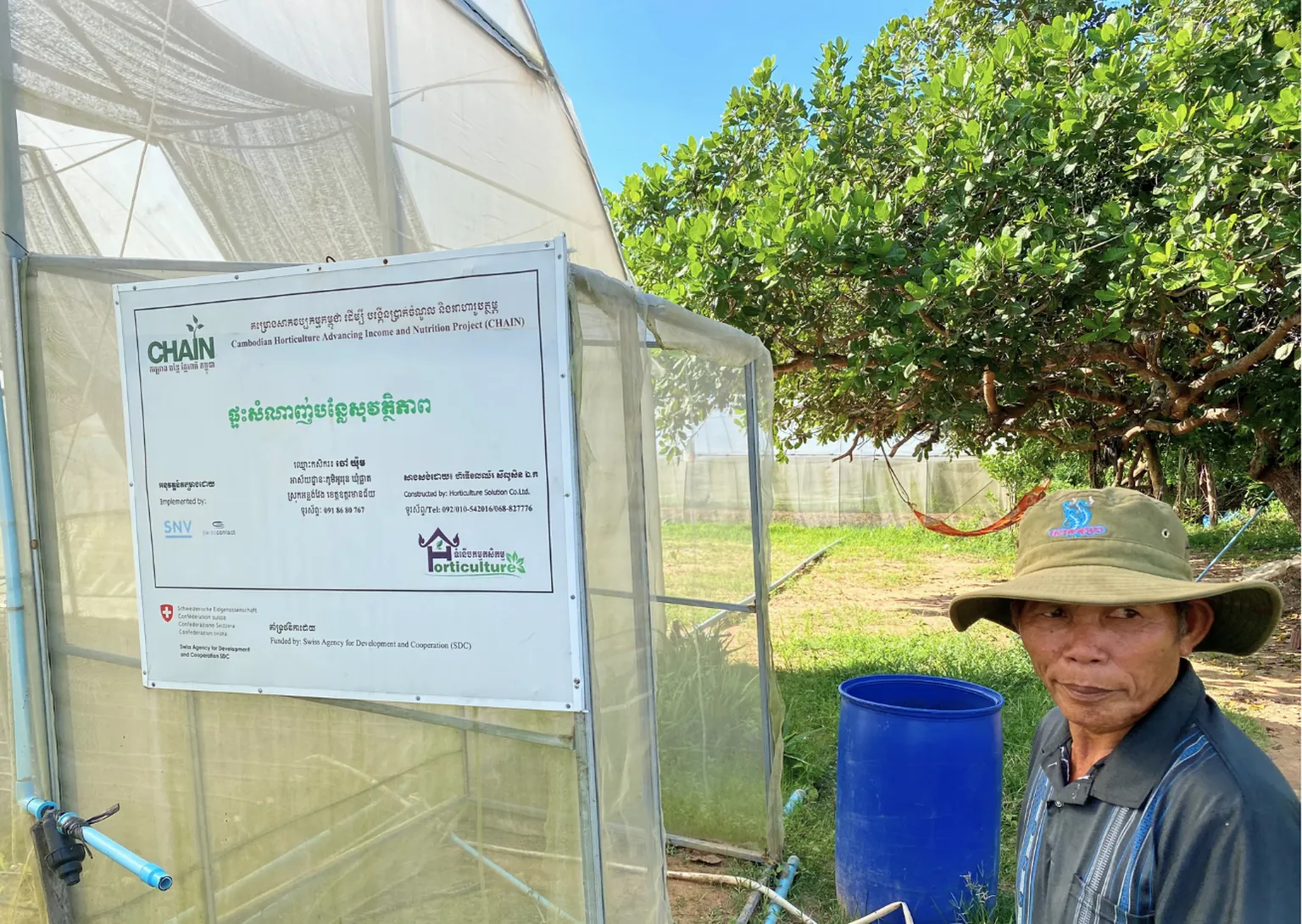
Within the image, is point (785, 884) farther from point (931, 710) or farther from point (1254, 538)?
point (1254, 538)

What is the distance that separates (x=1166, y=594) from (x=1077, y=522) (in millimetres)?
176

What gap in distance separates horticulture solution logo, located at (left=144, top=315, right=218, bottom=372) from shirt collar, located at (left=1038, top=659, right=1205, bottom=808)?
215 centimetres

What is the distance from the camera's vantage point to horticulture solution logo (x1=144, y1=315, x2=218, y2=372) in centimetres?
212

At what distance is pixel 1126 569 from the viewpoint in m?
1.21

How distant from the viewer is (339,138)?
10.0 feet

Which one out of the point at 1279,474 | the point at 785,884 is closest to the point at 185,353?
the point at 785,884

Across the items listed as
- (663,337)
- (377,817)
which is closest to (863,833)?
(377,817)

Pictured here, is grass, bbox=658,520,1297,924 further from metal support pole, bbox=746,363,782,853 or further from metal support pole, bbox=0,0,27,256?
metal support pole, bbox=0,0,27,256

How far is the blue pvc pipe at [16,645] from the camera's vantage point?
7.27 ft

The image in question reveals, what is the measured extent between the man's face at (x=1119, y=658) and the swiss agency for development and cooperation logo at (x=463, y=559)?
45.7 inches

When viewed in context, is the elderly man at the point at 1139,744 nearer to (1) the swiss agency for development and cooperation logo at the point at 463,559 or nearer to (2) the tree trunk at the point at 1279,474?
(1) the swiss agency for development and cooperation logo at the point at 463,559

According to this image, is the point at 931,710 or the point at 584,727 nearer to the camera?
the point at 584,727

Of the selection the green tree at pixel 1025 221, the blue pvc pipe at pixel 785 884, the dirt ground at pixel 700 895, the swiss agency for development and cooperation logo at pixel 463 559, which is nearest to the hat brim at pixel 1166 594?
the swiss agency for development and cooperation logo at pixel 463 559

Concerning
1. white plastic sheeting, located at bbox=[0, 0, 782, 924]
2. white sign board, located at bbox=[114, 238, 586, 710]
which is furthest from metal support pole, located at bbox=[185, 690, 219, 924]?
white sign board, located at bbox=[114, 238, 586, 710]
